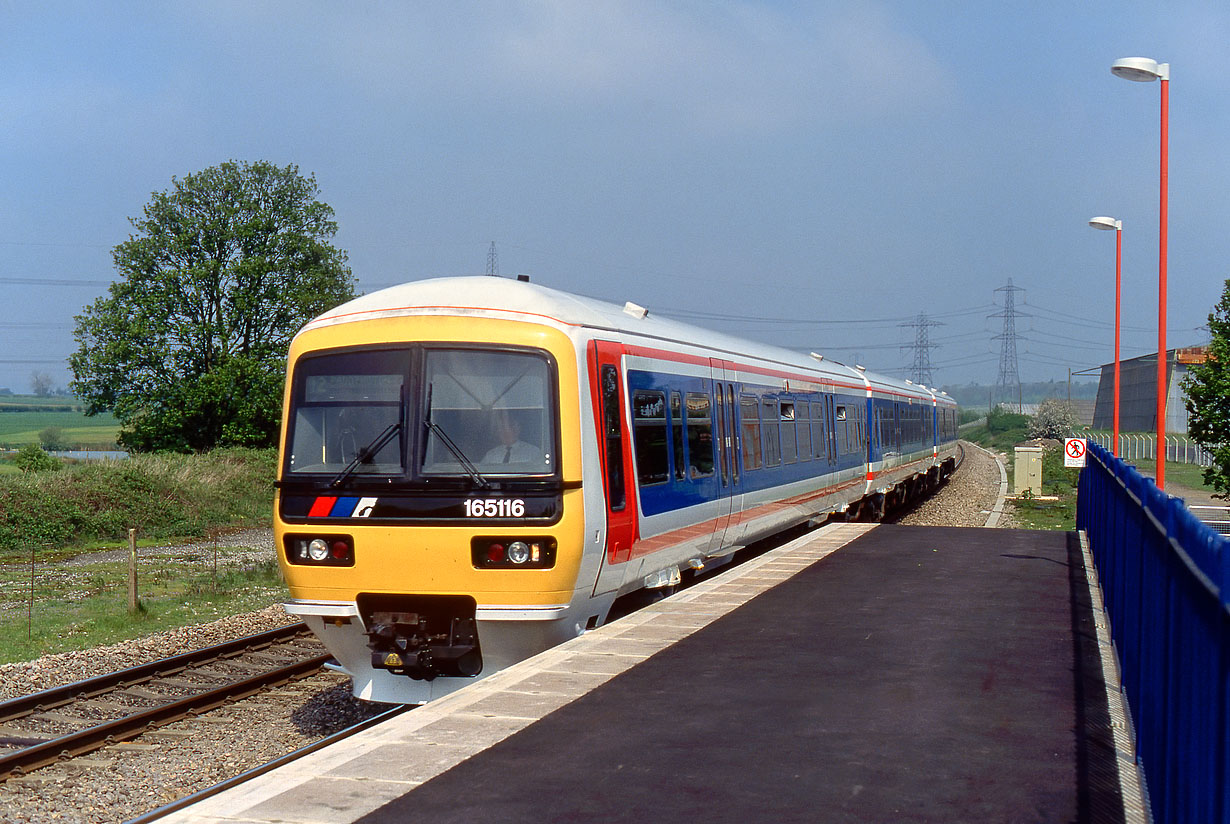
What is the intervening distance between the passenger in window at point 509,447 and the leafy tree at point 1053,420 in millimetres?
77377

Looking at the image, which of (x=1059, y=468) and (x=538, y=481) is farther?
(x=1059, y=468)

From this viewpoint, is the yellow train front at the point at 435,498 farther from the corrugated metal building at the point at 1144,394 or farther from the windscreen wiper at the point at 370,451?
the corrugated metal building at the point at 1144,394

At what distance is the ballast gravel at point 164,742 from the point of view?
756 centimetres

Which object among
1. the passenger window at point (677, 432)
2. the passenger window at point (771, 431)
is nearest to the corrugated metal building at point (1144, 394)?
the passenger window at point (771, 431)

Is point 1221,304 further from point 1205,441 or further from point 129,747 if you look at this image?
point 129,747

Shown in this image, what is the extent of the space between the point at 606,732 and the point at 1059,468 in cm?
4749

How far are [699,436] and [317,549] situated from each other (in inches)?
170

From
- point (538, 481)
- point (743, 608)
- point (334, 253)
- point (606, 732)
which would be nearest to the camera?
point (606, 732)

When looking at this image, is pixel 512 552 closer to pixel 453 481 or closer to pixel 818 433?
pixel 453 481

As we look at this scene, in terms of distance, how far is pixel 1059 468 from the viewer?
49.8 metres

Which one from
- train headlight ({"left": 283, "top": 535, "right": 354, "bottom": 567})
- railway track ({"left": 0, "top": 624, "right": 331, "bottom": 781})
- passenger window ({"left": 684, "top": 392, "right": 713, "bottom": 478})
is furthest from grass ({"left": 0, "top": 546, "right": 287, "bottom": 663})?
passenger window ({"left": 684, "top": 392, "right": 713, "bottom": 478})

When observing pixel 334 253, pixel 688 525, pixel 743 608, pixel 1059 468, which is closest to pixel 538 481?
pixel 743 608

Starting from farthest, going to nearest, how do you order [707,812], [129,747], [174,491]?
[174,491]
[129,747]
[707,812]

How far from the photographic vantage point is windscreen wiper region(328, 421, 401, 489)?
8.41 m
